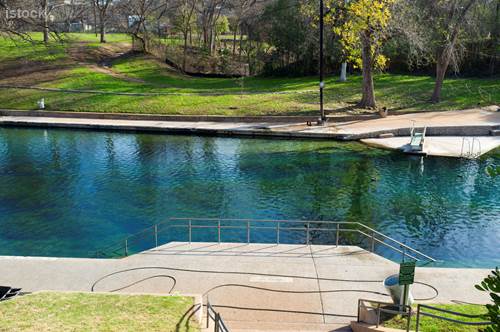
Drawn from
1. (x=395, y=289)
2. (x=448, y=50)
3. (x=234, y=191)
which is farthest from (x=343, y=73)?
(x=395, y=289)

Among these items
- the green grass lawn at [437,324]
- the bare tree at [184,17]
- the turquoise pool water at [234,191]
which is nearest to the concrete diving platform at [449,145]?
the turquoise pool water at [234,191]

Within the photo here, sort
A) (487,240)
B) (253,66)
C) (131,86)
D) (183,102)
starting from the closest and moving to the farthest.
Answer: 1. (487,240)
2. (183,102)
3. (131,86)
4. (253,66)

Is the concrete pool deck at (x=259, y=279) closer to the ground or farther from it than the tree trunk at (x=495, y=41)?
closer to the ground

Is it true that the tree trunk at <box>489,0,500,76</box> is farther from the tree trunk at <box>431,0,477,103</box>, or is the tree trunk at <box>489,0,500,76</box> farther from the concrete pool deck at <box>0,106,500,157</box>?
the concrete pool deck at <box>0,106,500,157</box>

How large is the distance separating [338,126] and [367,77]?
5.01 metres

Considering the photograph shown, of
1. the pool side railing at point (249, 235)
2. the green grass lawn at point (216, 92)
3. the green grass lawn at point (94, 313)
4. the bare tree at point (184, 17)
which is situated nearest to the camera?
the green grass lawn at point (94, 313)

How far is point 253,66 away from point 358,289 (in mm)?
46157

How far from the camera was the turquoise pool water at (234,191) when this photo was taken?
1842 centimetres

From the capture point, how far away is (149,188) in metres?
23.4

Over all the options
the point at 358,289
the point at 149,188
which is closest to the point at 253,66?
the point at 149,188

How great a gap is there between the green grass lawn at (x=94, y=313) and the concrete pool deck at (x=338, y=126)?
74.5 feet

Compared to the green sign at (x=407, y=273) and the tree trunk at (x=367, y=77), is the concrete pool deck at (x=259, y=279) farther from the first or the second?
the tree trunk at (x=367, y=77)

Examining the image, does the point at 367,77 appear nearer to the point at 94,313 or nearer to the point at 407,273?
the point at 407,273

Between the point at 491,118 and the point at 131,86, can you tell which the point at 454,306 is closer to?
the point at 491,118
